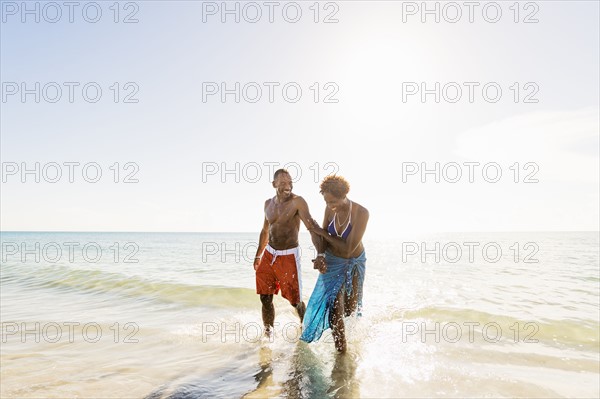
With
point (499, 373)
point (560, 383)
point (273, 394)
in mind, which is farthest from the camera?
point (499, 373)

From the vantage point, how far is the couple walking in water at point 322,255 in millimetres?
4965

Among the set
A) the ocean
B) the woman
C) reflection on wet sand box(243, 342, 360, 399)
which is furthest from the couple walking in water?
the ocean

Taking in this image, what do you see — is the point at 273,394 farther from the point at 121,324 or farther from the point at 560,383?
the point at 121,324

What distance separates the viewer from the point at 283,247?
559 centimetres

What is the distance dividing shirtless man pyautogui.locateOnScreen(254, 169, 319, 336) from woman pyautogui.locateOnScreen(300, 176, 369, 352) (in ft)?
1.28

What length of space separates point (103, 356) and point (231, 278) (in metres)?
8.49

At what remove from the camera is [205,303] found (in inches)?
373

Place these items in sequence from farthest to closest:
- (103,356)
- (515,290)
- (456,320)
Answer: (515,290) < (456,320) < (103,356)

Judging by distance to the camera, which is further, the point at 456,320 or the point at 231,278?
the point at 231,278

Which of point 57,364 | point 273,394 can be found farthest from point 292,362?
point 57,364

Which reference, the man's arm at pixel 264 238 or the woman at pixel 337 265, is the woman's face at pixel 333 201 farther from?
the man's arm at pixel 264 238

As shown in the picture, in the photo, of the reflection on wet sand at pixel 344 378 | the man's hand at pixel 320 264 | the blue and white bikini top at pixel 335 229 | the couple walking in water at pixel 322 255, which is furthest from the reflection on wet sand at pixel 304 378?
the blue and white bikini top at pixel 335 229

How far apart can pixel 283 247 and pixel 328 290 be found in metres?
0.95

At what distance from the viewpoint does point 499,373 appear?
453 centimetres
